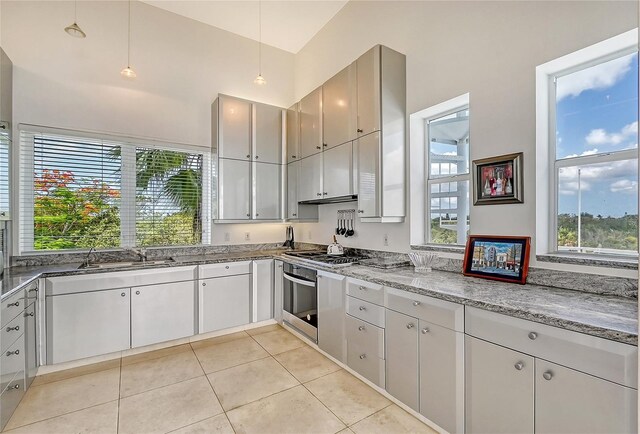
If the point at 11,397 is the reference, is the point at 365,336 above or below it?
above

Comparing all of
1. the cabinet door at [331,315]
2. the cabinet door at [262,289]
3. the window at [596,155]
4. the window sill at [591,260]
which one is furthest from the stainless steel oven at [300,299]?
the window at [596,155]

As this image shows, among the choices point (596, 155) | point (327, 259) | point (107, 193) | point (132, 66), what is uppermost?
point (132, 66)

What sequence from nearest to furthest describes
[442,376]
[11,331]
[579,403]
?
[579,403]
[442,376]
[11,331]

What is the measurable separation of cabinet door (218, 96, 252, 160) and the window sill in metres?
3.18

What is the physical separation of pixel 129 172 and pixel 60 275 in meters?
1.28

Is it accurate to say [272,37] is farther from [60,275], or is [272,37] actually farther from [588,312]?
→ [588,312]

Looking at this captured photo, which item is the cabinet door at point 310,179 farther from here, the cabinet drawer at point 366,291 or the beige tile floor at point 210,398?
the beige tile floor at point 210,398

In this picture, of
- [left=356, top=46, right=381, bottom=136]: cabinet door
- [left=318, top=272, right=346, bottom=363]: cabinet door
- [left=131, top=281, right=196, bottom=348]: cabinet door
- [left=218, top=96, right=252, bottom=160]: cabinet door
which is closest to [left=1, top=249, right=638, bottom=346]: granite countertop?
[left=318, top=272, right=346, bottom=363]: cabinet door

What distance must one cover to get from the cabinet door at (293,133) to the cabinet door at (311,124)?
0.09 meters

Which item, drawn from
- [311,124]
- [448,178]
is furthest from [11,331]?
[448,178]

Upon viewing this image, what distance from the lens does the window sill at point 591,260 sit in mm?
1543

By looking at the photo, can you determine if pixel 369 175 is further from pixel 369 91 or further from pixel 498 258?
pixel 498 258

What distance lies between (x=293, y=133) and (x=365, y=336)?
2664mm

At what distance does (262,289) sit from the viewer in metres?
3.54
